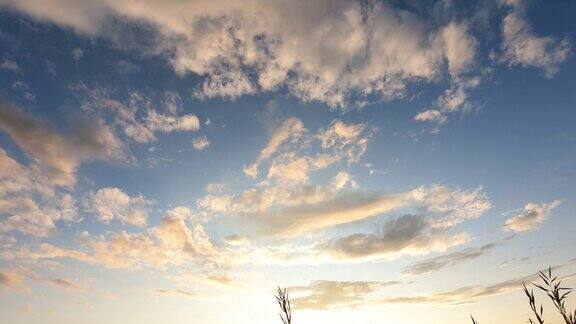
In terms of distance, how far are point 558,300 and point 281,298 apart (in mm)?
9404

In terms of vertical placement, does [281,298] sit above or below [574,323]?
above

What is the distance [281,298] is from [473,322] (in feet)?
22.4

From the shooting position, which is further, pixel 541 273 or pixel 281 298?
pixel 541 273

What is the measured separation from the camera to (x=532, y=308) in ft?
35.3

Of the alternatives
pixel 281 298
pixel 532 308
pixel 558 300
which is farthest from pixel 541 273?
pixel 281 298

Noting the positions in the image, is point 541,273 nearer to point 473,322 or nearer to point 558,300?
point 558,300

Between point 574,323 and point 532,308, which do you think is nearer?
point 574,323

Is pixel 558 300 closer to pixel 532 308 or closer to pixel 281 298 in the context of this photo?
pixel 532 308

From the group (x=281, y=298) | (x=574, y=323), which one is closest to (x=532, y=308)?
(x=574, y=323)

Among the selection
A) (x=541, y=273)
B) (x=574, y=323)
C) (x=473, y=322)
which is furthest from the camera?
(x=541, y=273)

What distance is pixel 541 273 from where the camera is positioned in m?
12.5

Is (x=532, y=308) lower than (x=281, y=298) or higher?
lower

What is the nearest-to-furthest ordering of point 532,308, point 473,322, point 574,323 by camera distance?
point 574,323
point 532,308
point 473,322

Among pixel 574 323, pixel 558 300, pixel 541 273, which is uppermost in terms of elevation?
pixel 541 273
